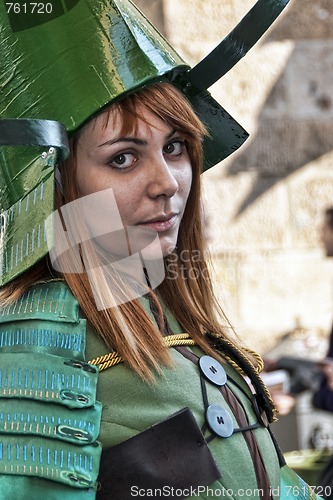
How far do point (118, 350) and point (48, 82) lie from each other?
0.49m

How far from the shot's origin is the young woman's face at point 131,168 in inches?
71.1

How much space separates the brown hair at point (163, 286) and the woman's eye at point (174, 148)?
17 millimetres

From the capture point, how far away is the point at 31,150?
178 centimetres

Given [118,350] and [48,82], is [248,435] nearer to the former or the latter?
[118,350]

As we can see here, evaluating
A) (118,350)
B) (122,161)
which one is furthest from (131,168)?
(118,350)

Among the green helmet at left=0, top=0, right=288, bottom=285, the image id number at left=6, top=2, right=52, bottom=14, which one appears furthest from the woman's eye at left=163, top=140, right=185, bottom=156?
the image id number at left=6, top=2, right=52, bottom=14

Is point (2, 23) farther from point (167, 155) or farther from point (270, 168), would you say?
point (270, 168)

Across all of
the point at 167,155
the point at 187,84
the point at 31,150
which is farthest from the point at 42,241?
the point at 187,84

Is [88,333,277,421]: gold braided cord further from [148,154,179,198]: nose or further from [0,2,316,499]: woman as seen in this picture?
[148,154,179,198]: nose

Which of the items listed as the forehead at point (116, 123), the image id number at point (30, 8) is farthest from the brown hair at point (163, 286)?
the image id number at point (30, 8)

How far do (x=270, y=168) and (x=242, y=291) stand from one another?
0.66 meters
